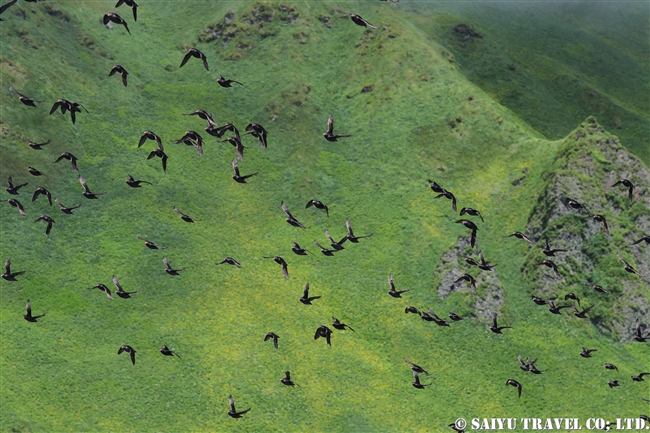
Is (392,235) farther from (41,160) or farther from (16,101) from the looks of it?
(16,101)

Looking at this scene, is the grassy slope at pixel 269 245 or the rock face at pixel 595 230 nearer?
the grassy slope at pixel 269 245

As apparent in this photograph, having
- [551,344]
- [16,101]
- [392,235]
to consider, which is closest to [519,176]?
[392,235]

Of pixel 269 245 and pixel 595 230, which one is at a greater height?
pixel 595 230

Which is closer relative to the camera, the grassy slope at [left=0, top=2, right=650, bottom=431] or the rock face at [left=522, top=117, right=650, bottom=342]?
the grassy slope at [left=0, top=2, right=650, bottom=431]

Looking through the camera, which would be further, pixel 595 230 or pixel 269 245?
pixel 269 245
